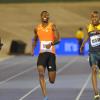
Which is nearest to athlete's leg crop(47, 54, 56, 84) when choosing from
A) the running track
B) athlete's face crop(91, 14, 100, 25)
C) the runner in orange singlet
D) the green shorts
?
the runner in orange singlet

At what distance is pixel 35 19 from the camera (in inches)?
2037

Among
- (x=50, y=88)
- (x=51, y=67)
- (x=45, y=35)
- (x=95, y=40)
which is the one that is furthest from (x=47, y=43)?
(x=50, y=88)

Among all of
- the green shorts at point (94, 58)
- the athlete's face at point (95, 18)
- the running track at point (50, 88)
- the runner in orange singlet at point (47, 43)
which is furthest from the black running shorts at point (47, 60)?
the running track at point (50, 88)

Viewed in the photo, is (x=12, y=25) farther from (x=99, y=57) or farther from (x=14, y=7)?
(x=99, y=57)

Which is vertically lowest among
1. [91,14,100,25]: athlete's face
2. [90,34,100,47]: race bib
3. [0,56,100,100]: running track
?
[0,56,100,100]: running track

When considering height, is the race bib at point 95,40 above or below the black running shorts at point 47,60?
above

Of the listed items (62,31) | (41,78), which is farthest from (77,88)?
(62,31)

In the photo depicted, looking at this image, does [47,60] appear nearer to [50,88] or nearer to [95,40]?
[95,40]

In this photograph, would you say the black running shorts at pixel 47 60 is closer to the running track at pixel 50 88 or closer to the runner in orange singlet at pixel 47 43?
the runner in orange singlet at pixel 47 43

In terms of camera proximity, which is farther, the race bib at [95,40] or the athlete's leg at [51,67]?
the race bib at [95,40]

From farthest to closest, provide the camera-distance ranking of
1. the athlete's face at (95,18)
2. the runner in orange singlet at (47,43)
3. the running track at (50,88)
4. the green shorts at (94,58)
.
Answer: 1. the running track at (50,88)
2. the green shorts at (94,58)
3. the athlete's face at (95,18)
4. the runner in orange singlet at (47,43)

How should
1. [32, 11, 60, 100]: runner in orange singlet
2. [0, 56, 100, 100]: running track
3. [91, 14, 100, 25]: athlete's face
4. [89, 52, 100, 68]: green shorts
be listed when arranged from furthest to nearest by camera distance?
[0, 56, 100, 100]: running track < [89, 52, 100, 68]: green shorts < [91, 14, 100, 25]: athlete's face < [32, 11, 60, 100]: runner in orange singlet

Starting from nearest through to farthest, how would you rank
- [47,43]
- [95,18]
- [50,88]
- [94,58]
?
[47,43]
[95,18]
[94,58]
[50,88]

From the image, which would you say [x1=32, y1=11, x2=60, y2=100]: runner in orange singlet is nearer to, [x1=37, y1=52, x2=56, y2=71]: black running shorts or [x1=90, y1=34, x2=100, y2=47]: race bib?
[x1=37, y1=52, x2=56, y2=71]: black running shorts
